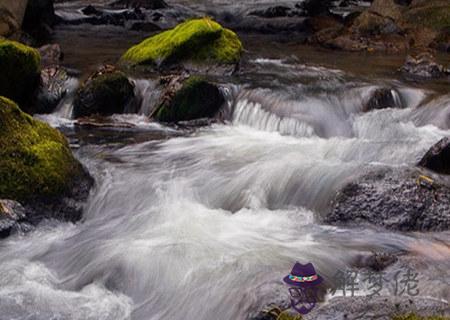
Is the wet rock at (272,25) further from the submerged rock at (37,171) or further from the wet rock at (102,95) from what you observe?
the submerged rock at (37,171)

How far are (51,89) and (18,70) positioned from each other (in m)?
0.97

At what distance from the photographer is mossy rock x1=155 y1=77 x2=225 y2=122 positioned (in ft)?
31.0

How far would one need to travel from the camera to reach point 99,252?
18.4 feet

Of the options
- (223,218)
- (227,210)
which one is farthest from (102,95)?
(223,218)

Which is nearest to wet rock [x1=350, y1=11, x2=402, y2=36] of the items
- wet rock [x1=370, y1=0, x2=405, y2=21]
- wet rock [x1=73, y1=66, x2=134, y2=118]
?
wet rock [x1=370, y1=0, x2=405, y2=21]

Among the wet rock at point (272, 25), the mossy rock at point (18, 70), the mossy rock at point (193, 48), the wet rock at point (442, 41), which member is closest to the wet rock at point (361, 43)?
the wet rock at point (442, 41)

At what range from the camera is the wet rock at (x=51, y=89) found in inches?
399

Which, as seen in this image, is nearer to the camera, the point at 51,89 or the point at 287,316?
the point at 287,316

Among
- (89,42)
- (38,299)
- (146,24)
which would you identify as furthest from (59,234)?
(146,24)

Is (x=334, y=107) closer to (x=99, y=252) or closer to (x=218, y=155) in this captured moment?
(x=218, y=155)

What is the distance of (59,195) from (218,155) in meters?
2.40

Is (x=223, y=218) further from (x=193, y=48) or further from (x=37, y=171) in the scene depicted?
(x=193, y=48)

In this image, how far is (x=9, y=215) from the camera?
590 centimetres

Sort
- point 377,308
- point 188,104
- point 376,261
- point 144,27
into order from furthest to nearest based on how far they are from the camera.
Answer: point 144,27
point 188,104
point 376,261
point 377,308
